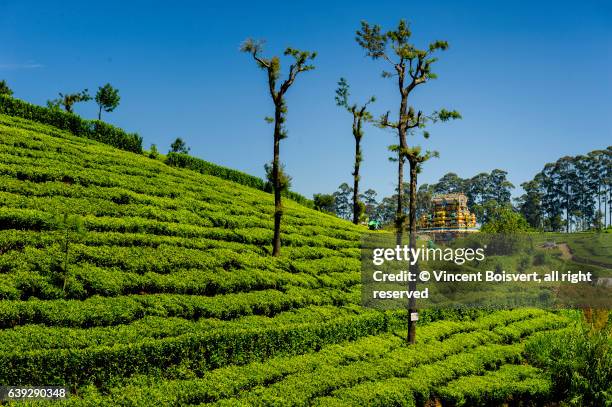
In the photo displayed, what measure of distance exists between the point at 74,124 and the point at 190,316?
2394cm

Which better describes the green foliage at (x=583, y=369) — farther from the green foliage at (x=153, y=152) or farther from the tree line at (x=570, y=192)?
the tree line at (x=570, y=192)

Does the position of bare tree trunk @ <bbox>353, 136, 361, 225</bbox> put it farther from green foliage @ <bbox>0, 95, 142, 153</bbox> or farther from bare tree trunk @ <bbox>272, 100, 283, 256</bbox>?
bare tree trunk @ <bbox>272, 100, 283, 256</bbox>

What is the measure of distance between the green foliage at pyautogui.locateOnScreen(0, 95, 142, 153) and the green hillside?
539cm

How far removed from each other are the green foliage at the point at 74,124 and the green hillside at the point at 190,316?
5.39 metres

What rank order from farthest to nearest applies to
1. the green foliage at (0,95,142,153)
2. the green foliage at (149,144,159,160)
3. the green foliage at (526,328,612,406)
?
the green foliage at (149,144,159,160)
the green foliage at (0,95,142,153)
the green foliage at (526,328,612,406)

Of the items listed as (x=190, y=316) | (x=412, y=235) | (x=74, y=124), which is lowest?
(x=190, y=316)

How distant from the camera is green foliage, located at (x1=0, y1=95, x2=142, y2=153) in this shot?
33469mm

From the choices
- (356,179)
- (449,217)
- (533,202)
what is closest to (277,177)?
(356,179)

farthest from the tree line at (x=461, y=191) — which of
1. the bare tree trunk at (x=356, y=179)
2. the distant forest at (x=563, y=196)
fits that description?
the bare tree trunk at (x=356, y=179)

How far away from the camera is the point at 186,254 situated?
2102 centimetres

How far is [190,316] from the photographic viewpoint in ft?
55.6

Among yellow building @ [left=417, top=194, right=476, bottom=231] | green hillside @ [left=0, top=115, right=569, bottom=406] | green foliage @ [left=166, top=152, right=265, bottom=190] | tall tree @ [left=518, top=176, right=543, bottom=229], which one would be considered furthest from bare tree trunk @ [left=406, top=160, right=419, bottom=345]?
tall tree @ [left=518, top=176, right=543, bottom=229]

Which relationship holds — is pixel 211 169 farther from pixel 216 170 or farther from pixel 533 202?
pixel 533 202

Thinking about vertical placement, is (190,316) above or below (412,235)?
below
